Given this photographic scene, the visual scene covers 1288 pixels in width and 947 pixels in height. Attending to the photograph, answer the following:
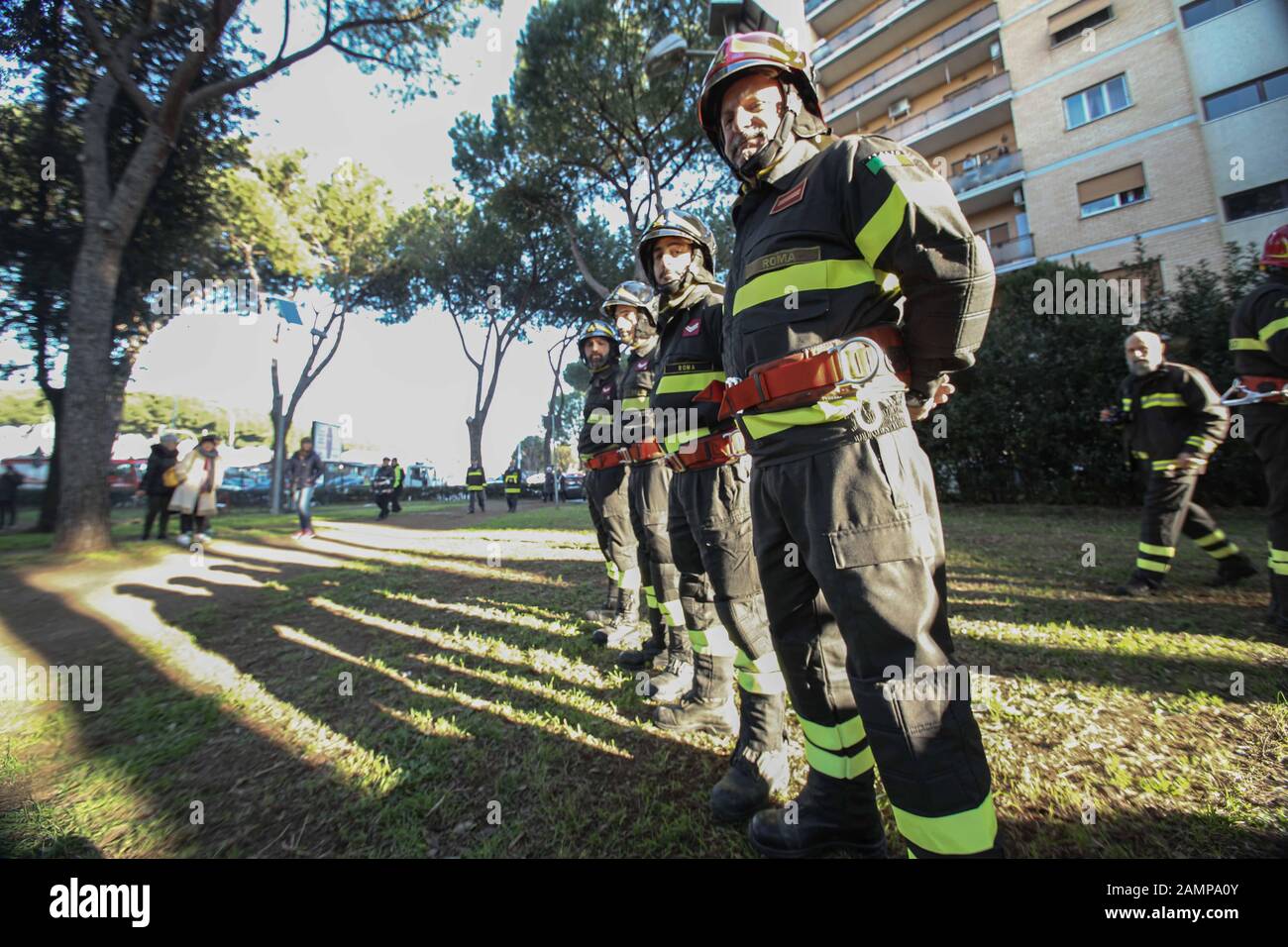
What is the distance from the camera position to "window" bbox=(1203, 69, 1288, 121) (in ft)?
51.6

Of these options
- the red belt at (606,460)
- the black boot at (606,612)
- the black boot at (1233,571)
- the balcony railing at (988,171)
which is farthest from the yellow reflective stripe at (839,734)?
the balcony railing at (988,171)

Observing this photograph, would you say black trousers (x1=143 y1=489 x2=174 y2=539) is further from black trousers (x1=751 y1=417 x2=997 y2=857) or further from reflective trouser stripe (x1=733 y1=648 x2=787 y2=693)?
black trousers (x1=751 y1=417 x2=997 y2=857)

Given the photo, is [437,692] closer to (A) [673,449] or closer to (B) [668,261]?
(A) [673,449]

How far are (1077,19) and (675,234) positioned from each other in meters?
28.5

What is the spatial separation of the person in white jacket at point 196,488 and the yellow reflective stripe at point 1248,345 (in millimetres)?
14430

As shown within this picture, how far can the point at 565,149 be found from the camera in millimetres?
15602

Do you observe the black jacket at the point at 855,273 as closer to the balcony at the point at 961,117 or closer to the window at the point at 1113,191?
the window at the point at 1113,191

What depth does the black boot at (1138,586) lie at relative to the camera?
4.42m

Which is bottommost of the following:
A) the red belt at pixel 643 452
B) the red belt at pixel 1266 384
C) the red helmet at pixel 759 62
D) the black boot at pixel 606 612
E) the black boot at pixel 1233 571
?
the black boot at pixel 606 612

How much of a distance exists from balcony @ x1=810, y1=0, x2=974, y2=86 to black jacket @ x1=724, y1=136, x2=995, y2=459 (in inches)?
1271

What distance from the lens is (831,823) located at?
1.77 metres

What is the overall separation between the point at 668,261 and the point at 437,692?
3.14 meters

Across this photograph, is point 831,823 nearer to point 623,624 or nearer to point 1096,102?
point 623,624

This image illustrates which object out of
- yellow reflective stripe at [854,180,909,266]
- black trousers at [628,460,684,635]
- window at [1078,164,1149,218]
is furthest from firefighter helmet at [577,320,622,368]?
window at [1078,164,1149,218]
